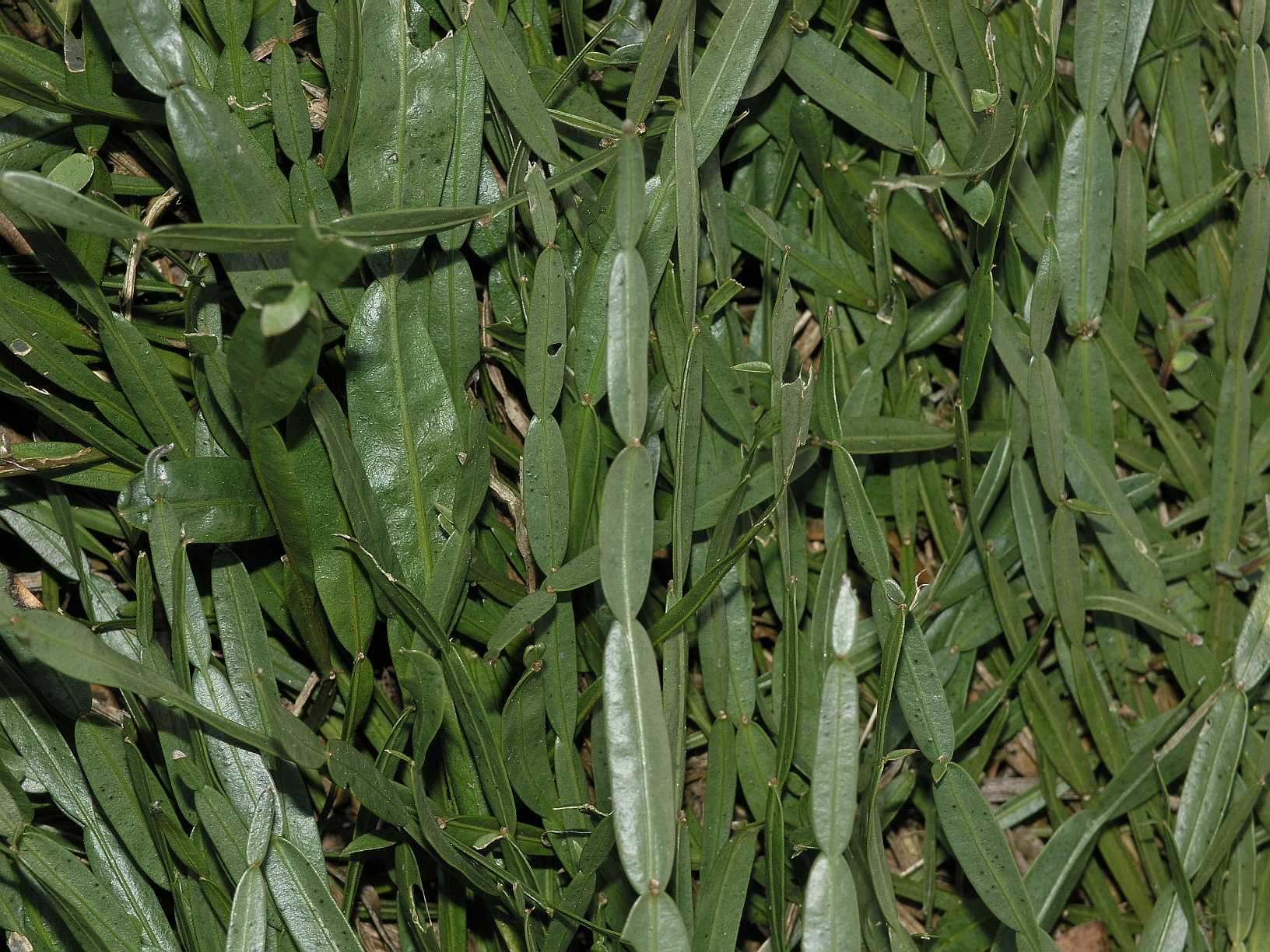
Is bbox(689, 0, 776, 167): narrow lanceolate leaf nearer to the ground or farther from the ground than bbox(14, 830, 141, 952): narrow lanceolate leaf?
farther from the ground

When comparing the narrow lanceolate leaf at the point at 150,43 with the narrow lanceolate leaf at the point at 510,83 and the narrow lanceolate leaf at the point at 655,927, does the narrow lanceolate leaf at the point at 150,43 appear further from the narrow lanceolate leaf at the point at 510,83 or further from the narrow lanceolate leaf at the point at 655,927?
the narrow lanceolate leaf at the point at 655,927

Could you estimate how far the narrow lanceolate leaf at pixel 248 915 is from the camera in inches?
27.6

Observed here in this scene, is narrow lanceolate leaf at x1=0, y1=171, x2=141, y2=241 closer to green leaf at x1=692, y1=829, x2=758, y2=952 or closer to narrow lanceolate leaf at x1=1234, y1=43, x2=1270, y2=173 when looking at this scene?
green leaf at x1=692, y1=829, x2=758, y2=952

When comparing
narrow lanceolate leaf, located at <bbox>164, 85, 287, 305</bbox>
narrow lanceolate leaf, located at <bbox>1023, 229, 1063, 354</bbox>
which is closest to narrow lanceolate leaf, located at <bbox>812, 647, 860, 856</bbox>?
narrow lanceolate leaf, located at <bbox>1023, 229, 1063, 354</bbox>

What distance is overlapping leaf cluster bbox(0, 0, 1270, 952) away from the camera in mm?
713

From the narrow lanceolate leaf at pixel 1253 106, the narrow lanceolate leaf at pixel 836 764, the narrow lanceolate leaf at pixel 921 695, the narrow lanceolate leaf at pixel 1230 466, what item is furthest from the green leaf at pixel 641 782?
the narrow lanceolate leaf at pixel 1253 106

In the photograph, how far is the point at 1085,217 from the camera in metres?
0.86

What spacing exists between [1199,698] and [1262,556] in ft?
0.44

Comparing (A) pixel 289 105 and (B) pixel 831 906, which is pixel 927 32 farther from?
(B) pixel 831 906

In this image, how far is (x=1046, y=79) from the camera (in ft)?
2.60

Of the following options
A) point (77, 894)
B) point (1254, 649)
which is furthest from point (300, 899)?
point (1254, 649)

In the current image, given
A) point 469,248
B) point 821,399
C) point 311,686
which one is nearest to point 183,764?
point 311,686

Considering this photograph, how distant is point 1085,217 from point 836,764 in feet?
1.64

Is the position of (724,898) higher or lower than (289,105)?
lower
